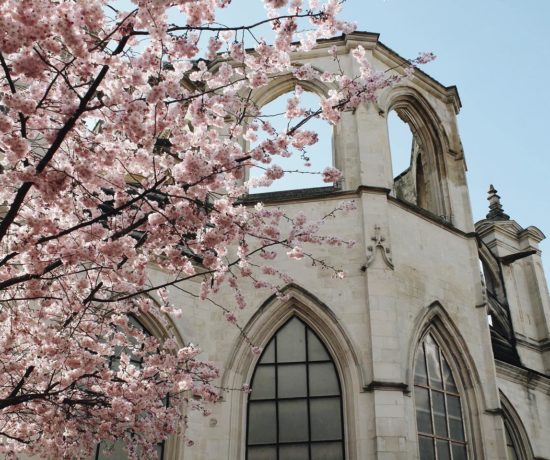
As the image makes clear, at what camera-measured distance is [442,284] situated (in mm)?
10781

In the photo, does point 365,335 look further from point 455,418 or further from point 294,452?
point 455,418

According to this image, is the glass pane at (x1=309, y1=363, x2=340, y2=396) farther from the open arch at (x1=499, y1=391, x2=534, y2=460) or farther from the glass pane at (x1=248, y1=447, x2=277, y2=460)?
the open arch at (x1=499, y1=391, x2=534, y2=460)

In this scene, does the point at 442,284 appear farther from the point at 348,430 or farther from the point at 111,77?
the point at 111,77

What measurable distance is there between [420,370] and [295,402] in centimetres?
192

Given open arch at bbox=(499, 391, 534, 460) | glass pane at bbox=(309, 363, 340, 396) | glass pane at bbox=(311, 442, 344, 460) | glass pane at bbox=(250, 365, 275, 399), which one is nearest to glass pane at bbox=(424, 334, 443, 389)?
glass pane at bbox=(309, 363, 340, 396)

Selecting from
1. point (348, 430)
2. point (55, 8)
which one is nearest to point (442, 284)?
point (348, 430)

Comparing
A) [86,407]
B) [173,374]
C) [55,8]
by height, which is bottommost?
[86,407]

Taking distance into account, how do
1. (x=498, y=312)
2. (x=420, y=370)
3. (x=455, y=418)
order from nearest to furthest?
(x=420, y=370) < (x=455, y=418) < (x=498, y=312)

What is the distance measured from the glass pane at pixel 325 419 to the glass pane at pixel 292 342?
675mm

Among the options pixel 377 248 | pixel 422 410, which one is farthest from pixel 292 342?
pixel 422 410

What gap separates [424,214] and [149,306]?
5.70 m

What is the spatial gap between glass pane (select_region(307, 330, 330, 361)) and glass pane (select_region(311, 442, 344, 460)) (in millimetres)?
1158

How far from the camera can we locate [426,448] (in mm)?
9516

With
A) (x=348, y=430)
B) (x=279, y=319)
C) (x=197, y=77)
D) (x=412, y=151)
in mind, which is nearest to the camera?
(x=197, y=77)
